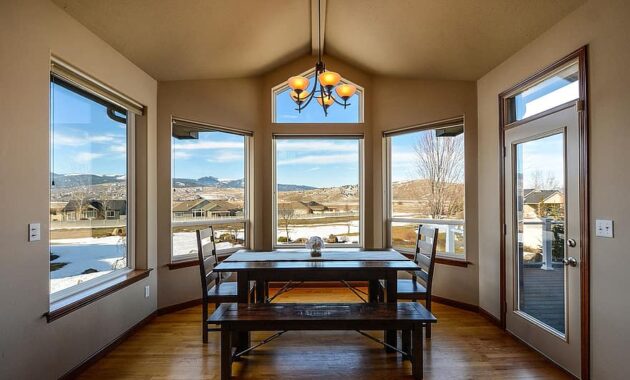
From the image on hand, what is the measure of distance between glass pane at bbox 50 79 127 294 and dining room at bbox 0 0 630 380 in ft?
0.06

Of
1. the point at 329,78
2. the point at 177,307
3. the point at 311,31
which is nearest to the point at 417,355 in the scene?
the point at 329,78

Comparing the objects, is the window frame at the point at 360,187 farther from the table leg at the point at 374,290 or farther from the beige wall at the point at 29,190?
the beige wall at the point at 29,190

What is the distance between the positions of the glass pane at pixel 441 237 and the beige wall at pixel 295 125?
0.16 meters

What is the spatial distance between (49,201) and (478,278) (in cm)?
407

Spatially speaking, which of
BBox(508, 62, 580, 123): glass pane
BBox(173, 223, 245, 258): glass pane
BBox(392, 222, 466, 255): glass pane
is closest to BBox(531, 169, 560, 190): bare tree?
BBox(508, 62, 580, 123): glass pane

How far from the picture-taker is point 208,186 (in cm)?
435

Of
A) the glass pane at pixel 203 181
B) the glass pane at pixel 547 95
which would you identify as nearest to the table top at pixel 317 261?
the glass pane at pixel 203 181

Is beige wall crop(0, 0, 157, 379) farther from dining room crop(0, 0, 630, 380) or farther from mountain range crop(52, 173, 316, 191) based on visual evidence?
mountain range crop(52, 173, 316, 191)

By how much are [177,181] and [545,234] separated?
379cm

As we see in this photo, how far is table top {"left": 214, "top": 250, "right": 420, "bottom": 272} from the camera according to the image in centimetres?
281

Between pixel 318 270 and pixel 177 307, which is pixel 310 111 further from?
pixel 177 307

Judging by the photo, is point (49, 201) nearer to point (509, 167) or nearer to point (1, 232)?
point (1, 232)

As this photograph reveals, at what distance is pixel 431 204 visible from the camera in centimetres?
437

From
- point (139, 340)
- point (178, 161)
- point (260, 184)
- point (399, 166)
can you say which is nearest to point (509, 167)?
point (399, 166)
